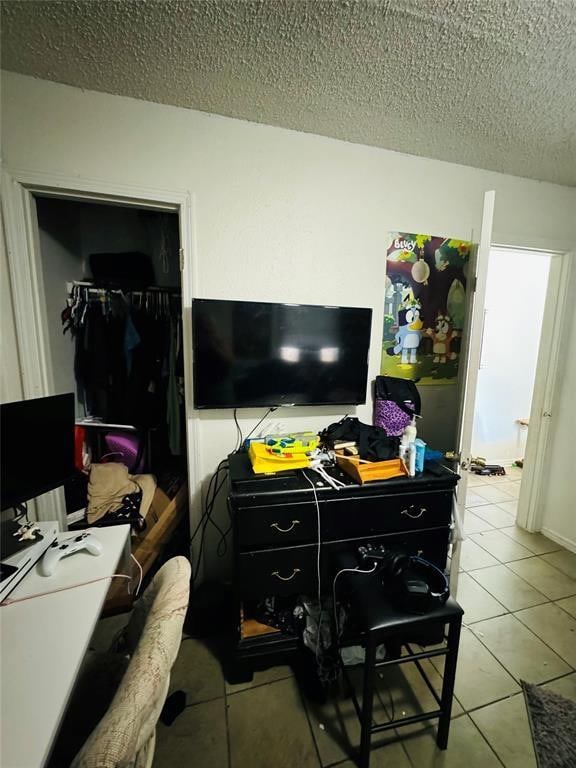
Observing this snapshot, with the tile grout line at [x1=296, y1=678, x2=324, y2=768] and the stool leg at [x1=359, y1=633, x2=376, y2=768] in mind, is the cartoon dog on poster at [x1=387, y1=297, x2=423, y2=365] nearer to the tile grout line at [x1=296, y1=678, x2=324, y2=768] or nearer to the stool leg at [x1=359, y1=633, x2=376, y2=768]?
the stool leg at [x1=359, y1=633, x2=376, y2=768]

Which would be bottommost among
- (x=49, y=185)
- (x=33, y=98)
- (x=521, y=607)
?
(x=521, y=607)

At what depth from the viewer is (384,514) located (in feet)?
4.46

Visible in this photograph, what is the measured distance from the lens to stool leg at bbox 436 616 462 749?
1.07 metres

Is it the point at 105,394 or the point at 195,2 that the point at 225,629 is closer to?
the point at 105,394

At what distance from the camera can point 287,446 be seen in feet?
4.70

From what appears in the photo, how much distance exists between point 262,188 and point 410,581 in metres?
1.86

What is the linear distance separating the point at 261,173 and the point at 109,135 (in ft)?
2.29

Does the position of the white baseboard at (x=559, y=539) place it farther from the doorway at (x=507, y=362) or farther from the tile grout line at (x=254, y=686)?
the tile grout line at (x=254, y=686)

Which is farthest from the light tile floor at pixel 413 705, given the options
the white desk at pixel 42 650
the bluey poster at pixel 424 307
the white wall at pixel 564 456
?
the bluey poster at pixel 424 307

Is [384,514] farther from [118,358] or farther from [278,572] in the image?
[118,358]

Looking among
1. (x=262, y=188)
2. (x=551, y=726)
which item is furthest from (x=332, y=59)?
(x=551, y=726)

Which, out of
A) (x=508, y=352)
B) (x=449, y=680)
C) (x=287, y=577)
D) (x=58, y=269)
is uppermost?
(x=58, y=269)

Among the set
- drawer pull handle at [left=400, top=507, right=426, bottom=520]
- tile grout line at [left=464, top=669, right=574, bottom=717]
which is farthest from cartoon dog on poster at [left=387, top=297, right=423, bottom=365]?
tile grout line at [left=464, top=669, right=574, bottom=717]

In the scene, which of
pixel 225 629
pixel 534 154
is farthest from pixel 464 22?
pixel 225 629
